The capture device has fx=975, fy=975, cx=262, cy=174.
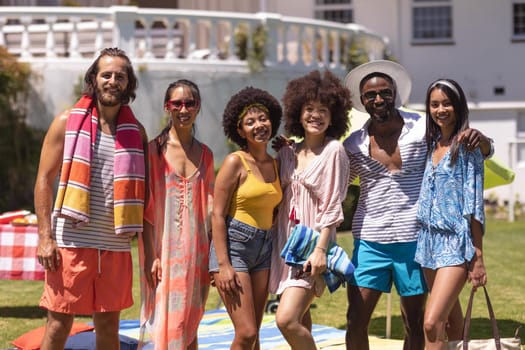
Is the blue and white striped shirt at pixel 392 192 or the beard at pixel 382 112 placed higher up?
the beard at pixel 382 112

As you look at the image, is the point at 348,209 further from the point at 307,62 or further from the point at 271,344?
the point at 271,344

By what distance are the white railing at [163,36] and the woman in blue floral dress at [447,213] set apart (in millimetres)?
9739

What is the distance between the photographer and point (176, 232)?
5891mm

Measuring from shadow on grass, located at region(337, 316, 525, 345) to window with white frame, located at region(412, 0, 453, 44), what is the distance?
1270 centimetres

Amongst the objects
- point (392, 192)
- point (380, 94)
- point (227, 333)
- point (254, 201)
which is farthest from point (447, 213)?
point (227, 333)

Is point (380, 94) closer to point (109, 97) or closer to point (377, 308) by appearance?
point (109, 97)

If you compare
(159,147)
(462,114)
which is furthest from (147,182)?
(462,114)

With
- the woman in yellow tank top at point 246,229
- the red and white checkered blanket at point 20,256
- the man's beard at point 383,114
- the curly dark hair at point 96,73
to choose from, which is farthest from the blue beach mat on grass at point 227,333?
the curly dark hair at point 96,73

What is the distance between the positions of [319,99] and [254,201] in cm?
72

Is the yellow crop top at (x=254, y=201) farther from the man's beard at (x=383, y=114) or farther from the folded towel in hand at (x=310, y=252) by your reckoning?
the man's beard at (x=383, y=114)

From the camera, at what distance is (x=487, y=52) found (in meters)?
20.8

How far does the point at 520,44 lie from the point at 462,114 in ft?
51.9

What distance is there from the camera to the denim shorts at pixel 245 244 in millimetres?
5668

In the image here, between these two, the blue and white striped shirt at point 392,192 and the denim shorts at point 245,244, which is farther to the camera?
the blue and white striped shirt at point 392,192
